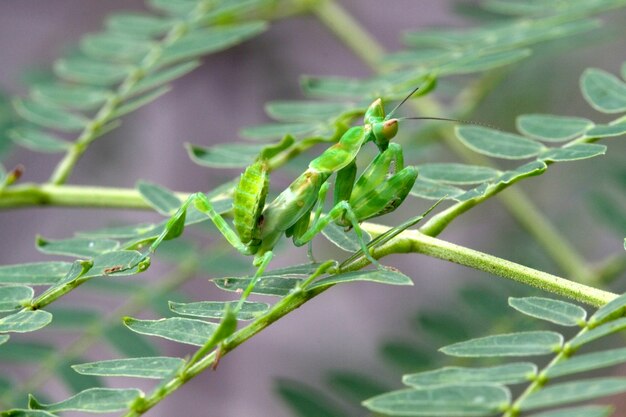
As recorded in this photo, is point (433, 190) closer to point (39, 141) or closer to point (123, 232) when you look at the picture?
point (123, 232)

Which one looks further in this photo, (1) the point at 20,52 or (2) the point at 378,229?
(1) the point at 20,52

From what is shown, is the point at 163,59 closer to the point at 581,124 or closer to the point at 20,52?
the point at 581,124

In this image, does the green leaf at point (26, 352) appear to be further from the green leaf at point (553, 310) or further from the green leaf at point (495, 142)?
the green leaf at point (553, 310)

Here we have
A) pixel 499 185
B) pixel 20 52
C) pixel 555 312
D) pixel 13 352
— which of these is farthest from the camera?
pixel 20 52

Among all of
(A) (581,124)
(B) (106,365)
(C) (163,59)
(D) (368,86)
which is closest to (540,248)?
(D) (368,86)

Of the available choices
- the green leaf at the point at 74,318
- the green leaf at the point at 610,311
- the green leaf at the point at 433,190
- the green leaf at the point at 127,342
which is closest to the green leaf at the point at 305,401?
the green leaf at the point at 127,342

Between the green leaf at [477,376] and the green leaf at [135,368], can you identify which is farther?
the green leaf at [135,368]

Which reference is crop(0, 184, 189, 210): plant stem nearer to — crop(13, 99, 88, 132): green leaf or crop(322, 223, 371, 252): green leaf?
crop(13, 99, 88, 132): green leaf
